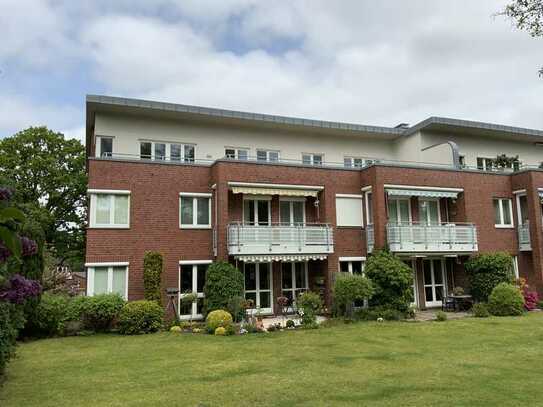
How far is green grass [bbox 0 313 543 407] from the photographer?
8.41 metres

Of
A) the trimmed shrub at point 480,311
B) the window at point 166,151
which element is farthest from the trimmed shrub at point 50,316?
the trimmed shrub at point 480,311

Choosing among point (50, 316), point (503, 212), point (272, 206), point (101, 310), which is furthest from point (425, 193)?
point (50, 316)

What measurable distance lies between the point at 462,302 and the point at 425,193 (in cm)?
594

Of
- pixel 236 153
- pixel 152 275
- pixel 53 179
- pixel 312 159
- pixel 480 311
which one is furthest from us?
pixel 53 179

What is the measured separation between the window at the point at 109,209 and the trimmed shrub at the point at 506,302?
17115mm

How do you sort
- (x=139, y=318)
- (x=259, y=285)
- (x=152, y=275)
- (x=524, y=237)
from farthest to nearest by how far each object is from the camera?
(x=524, y=237) < (x=259, y=285) < (x=152, y=275) < (x=139, y=318)

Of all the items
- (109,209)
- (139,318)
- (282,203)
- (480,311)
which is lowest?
(480,311)

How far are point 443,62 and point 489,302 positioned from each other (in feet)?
39.9

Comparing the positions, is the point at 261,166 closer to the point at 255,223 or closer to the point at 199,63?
the point at 255,223

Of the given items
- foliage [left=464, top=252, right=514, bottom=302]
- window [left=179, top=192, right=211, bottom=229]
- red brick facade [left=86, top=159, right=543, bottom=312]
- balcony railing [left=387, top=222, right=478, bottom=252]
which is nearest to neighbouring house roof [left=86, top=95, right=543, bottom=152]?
red brick facade [left=86, top=159, right=543, bottom=312]

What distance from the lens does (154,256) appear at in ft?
62.6

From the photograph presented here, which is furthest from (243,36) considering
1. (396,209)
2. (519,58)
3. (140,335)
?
(396,209)

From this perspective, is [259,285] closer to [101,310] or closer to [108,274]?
[108,274]

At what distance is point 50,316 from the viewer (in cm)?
1630
